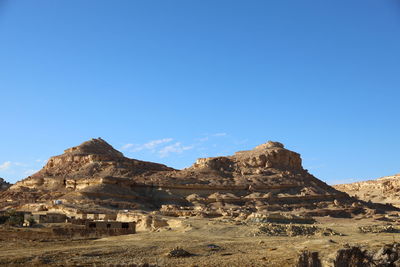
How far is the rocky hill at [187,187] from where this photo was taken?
5181 cm

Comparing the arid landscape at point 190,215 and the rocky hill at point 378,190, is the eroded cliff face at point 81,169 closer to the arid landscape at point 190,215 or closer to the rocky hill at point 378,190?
the arid landscape at point 190,215

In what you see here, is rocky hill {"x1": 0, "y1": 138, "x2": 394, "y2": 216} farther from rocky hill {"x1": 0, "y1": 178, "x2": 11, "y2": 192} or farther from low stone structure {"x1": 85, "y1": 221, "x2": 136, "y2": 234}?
low stone structure {"x1": 85, "y1": 221, "x2": 136, "y2": 234}

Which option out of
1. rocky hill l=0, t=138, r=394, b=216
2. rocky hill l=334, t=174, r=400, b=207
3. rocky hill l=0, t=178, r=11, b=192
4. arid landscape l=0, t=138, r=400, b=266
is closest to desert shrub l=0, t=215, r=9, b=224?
arid landscape l=0, t=138, r=400, b=266

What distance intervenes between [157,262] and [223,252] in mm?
3963

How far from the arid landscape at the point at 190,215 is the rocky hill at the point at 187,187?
0.15m

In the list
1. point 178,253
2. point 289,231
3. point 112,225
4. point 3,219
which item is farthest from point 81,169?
point 178,253

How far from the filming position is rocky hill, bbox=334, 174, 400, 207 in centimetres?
8514

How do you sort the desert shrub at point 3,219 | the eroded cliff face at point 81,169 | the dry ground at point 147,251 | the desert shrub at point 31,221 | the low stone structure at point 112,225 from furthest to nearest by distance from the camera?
1. the eroded cliff face at point 81,169
2. the desert shrub at point 3,219
3. the desert shrub at point 31,221
4. the low stone structure at point 112,225
5. the dry ground at point 147,251

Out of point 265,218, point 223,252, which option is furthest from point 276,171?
point 223,252

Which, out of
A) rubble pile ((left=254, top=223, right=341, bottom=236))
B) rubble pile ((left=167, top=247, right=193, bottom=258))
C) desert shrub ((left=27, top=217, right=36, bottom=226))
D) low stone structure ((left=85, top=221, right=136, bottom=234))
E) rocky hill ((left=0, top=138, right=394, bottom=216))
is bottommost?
rubble pile ((left=167, top=247, right=193, bottom=258))

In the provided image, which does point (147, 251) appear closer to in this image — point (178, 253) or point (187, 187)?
point (178, 253)

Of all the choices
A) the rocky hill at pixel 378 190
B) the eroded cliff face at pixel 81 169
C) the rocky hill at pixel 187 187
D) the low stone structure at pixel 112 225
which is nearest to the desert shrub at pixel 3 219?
the low stone structure at pixel 112 225

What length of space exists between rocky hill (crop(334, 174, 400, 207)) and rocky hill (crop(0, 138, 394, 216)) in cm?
2052

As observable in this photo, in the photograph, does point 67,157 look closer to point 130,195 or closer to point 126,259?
point 130,195
